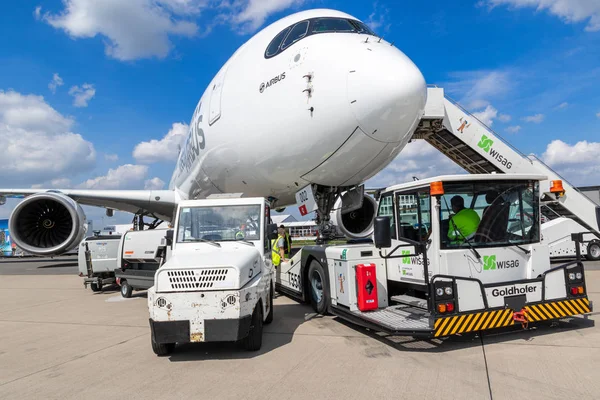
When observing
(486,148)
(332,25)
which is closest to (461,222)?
(332,25)

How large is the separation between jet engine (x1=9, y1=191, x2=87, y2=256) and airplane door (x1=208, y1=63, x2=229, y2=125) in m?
5.60

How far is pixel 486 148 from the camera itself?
14234mm

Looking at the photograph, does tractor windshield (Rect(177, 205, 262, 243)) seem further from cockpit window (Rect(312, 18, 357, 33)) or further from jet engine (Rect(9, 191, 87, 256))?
jet engine (Rect(9, 191, 87, 256))

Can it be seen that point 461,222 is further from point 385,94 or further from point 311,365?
point 311,365

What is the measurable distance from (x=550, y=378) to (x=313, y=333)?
2.84 metres

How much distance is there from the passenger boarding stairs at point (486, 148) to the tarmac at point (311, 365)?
29.2 ft

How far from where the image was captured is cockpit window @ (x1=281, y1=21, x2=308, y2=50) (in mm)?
7102

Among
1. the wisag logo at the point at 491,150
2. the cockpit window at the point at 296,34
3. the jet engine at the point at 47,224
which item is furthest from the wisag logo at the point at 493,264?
the jet engine at the point at 47,224

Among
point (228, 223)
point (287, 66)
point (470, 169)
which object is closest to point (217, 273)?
point (228, 223)

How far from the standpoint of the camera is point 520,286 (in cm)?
485

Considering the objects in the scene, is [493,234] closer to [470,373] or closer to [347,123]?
[470,373]

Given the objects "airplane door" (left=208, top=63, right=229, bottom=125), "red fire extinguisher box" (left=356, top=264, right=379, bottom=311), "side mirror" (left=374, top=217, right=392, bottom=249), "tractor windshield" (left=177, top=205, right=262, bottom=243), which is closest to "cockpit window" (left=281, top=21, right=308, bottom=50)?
"airplane door" (left=208, top=63, right=229, bottom=125)

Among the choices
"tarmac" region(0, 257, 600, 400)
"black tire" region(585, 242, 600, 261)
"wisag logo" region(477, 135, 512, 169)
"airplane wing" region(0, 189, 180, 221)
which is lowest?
"tarmac" region(0, 257, 600, 400)

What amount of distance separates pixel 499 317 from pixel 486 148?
10.7 m
